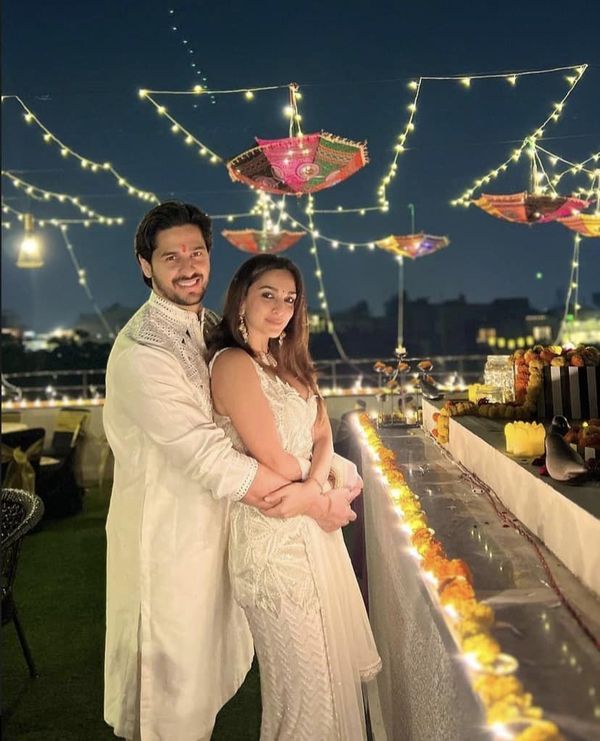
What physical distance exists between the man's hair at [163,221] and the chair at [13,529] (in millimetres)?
1298

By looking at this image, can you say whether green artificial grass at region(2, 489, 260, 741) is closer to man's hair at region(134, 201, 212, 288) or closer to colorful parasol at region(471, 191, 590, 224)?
man's hair at region(134, 201, 212, 288)

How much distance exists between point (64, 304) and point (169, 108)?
822 centimetres

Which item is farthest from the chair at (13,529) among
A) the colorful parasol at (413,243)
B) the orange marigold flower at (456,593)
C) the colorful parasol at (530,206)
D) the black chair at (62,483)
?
the colorful parasol at (413,243)

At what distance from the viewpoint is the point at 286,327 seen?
1.84 metres

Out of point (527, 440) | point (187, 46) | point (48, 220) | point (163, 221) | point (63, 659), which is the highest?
point (187, 46)

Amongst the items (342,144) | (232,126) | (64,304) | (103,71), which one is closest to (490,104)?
(342,144)

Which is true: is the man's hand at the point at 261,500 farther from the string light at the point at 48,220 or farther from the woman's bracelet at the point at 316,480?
the string light at the point at 48,220

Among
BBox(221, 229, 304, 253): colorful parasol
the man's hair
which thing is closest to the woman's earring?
the man's hair

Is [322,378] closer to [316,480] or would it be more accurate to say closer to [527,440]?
[527,440]

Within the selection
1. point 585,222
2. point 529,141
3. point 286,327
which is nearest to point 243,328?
point 286,327

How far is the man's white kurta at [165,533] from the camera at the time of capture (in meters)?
1.56

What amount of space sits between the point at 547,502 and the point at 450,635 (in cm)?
58

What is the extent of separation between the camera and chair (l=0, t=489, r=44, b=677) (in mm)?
2475

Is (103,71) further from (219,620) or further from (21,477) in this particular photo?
(219,620)
